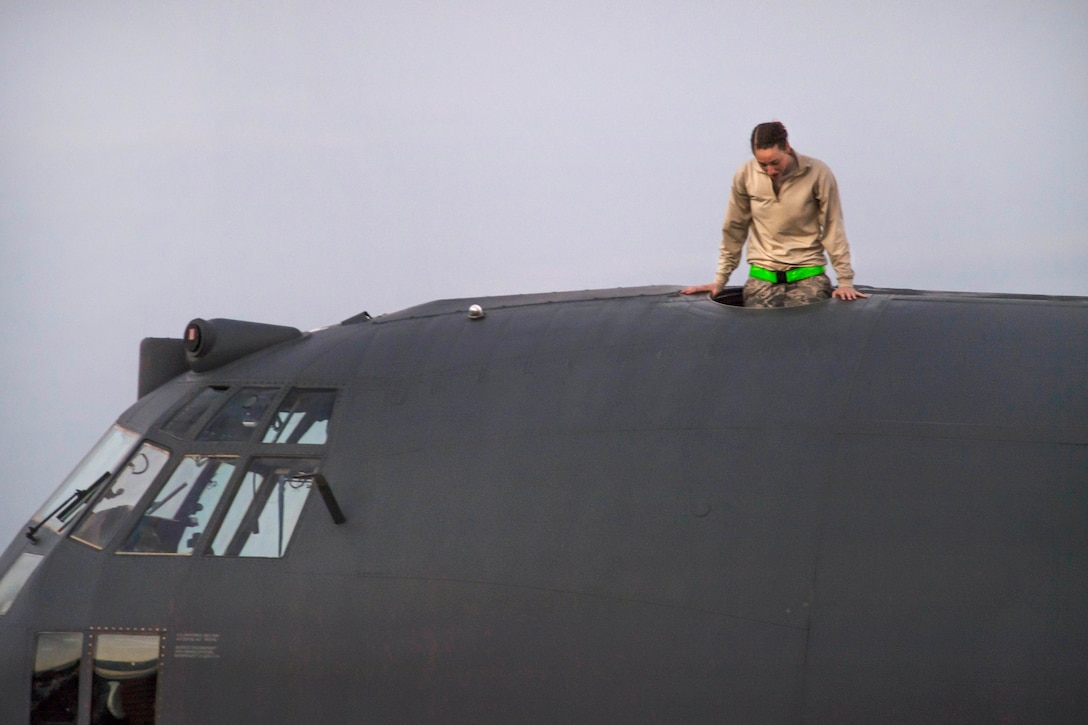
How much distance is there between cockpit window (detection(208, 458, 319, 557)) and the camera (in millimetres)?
9305

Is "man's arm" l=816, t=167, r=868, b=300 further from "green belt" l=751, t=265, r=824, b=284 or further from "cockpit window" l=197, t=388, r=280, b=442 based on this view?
"cockpit window" l=197, t=388, r=280, b=442

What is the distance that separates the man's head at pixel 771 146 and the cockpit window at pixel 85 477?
19.2 feet

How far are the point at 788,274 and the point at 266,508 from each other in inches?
185

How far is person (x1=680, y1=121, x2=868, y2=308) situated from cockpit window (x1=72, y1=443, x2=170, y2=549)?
17.2 feet

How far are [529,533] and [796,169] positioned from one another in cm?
379

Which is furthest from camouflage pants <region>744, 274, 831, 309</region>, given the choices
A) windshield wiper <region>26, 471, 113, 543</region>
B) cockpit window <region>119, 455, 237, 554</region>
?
windshield wiper <region>26, 471, 113, 543</region>

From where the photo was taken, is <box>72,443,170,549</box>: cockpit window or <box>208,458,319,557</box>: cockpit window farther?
<box>72,443,170,549</box>: cockpit window

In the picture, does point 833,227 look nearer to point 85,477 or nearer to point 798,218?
point 798,218

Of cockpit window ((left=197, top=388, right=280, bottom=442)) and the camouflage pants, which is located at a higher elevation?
the camouflage pants

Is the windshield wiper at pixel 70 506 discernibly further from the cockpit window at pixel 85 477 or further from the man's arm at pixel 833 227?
the man's arm at pixel 833 227

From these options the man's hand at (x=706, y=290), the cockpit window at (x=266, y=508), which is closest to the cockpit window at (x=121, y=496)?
the cockpit window at (x=266, y=508)

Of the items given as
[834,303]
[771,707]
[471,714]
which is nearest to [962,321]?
[834,303]

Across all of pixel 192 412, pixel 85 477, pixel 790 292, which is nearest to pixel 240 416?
pixel 192 412

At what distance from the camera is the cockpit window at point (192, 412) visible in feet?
33.1
